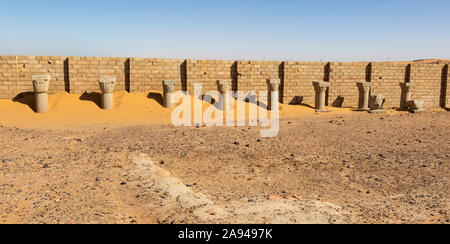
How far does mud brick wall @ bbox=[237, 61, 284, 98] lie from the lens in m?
16.0

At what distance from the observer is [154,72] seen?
15.0 metres

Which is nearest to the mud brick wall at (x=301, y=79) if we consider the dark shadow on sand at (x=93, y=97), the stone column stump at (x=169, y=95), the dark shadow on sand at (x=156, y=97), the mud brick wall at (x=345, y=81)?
the mud brick wall at (x=345, y=81)

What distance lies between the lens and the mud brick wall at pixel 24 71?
13055mm

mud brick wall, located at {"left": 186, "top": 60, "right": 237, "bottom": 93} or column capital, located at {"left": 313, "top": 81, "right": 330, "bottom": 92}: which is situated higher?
mud brick wall, located at {"left": 186, "top": 60, "right": 237, "bottom": 93}

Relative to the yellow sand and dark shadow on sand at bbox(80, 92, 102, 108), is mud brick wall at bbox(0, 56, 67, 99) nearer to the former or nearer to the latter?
the yellow sand

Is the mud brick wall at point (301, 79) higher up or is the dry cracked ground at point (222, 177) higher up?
the mud brick wall at point (301, 79)

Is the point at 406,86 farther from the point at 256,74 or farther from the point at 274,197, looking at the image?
the point at 274,197

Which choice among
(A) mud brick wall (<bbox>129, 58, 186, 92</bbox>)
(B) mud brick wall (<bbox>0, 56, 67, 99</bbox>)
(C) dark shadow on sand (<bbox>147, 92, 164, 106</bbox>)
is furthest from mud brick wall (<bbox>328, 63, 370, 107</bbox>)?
(B) mud brick wall (<bbox>0, 56, 67, 99</bbox>)

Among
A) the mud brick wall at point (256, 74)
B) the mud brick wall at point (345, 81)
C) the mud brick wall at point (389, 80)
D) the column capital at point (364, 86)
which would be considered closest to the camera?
the column capital at point (364, 86)

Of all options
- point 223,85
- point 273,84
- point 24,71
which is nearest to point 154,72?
point 223,85

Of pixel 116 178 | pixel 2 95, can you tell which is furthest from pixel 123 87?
pixel 116 178

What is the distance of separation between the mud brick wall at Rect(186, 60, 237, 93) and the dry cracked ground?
607 cm

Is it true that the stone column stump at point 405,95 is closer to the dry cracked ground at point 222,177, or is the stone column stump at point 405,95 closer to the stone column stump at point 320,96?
the stone column stump at point 320,96

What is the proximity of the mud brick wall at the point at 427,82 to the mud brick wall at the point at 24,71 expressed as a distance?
1744cm
